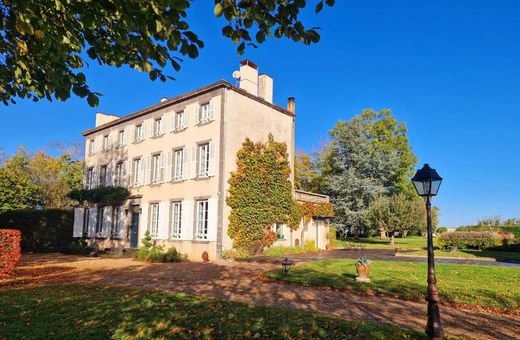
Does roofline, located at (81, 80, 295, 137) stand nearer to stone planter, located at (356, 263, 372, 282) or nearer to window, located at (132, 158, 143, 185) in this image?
window, located at (132, 158, 143, 185)

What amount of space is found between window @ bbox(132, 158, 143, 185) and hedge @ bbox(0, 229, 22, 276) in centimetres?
1109

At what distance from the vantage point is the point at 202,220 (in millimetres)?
19328

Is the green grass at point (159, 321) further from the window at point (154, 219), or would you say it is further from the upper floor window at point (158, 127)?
the upper floor window at point (158, 127)

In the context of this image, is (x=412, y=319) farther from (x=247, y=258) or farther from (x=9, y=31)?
(x=247, y=258)

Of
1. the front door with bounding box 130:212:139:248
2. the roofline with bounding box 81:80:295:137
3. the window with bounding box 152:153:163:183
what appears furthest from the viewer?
the front door with bounding box 130:212:139:248

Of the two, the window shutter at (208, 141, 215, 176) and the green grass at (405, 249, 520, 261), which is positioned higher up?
the window shutter at (208, 141, 215, 176)

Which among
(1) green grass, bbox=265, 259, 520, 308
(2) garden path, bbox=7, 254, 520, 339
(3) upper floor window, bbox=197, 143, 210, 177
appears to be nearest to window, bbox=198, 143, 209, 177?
(3) upper floor window, bbox=197, 143, 210, 177

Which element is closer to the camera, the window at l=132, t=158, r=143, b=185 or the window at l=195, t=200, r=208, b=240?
the window at l=195, t=200, r=208, b=240

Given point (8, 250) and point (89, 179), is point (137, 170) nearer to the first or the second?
point (89, 179)

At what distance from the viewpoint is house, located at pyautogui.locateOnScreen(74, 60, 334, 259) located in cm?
1908

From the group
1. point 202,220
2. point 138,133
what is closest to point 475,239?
point 202,220

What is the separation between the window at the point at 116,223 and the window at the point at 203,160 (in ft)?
26.7

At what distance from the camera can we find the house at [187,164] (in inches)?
751

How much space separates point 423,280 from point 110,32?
428 inches
